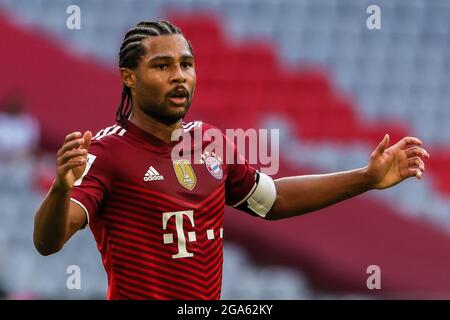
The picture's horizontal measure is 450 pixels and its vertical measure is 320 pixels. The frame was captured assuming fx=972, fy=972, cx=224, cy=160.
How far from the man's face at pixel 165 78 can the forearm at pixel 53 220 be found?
0.63 meters

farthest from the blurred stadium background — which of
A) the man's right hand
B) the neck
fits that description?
the man's right hand

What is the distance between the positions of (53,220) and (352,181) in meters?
1.33

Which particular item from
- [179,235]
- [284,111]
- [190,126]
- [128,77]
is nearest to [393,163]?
[190,126]

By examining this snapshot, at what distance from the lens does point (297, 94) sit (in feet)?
37.3

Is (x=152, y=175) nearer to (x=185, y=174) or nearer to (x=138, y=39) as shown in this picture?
(x=185, y=174)

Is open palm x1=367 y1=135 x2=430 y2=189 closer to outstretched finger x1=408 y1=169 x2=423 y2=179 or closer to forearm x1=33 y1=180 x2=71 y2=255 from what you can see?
outstretched finger x1=408 y1=169 x2=423 y2=179

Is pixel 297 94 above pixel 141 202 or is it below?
above

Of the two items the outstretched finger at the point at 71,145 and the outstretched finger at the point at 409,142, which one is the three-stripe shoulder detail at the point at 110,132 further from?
the outstretched finger at the point at 409,142

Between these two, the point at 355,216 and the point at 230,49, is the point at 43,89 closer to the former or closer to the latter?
the point at 230,49

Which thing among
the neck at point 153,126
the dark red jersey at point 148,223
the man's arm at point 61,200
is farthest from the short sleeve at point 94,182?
the neck at point 153,126

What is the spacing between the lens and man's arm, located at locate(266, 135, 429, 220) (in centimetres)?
391

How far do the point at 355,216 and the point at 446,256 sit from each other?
1032 mm

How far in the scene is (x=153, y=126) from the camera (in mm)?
3791
